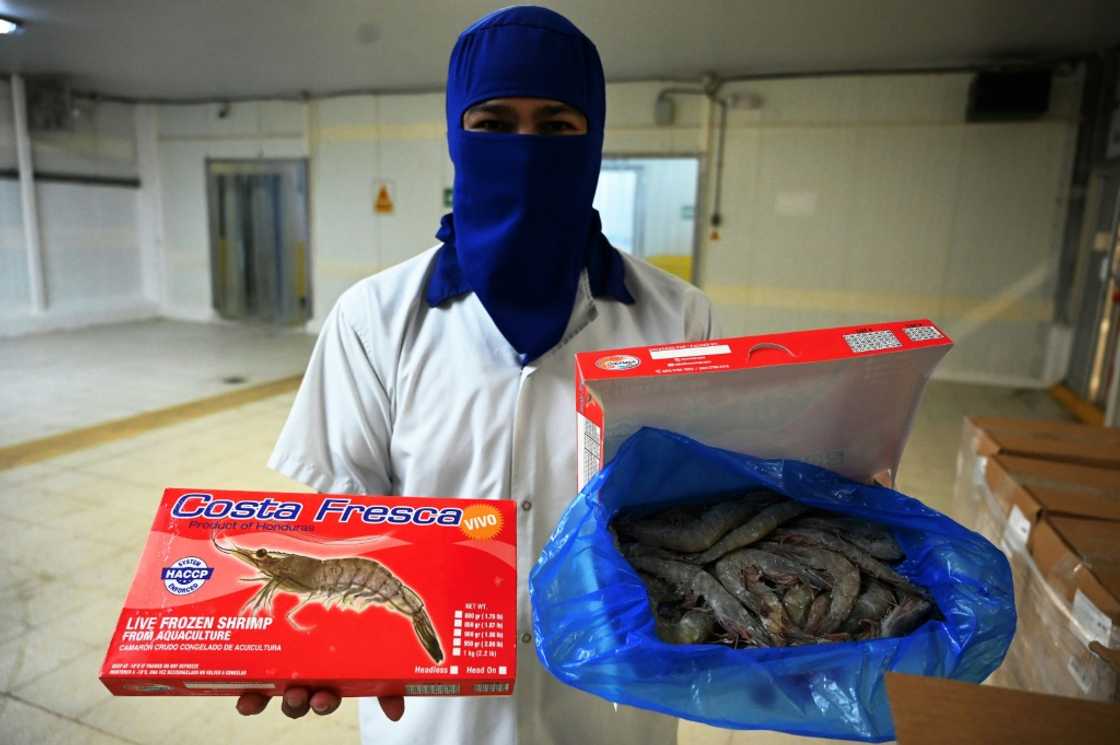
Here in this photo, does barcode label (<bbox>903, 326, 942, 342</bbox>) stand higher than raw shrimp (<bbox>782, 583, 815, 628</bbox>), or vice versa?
barcode label (<bbox>903, 326, 942, 342</bbox>)

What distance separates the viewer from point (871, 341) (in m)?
0.82

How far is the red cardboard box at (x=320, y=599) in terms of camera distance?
74cm

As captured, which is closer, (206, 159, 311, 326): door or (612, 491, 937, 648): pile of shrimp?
(612, 491, 937, 648): pile of shrimp

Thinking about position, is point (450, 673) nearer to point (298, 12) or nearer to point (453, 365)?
point (453, 365)

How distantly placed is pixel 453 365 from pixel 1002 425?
1694 mm

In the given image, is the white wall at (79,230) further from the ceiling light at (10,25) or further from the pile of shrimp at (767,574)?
the pile of shrimp at (767,574)

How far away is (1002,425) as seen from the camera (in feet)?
6.36

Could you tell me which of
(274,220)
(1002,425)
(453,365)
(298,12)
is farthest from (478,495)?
(274,220)

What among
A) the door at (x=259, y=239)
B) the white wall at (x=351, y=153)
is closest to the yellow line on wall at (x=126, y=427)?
the white wall at (x=351, y=153)

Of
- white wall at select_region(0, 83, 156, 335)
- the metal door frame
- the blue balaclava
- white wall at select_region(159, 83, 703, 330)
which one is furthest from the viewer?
white wall at select_region(0, 83, 156, 335)

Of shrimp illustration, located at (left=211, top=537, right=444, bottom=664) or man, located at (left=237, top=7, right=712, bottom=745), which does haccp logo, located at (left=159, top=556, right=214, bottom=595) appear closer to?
shrimp illustration, located at (left=211, top=537, right=444, bottom=664)

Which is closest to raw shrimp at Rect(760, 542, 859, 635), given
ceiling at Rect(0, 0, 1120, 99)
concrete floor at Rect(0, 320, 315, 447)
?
ceiling at Rect(0, 0, 1120, 99)

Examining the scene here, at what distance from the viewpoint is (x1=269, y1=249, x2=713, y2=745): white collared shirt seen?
1.06 m

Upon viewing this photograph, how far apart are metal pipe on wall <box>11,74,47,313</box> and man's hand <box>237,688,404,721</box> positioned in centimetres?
883
